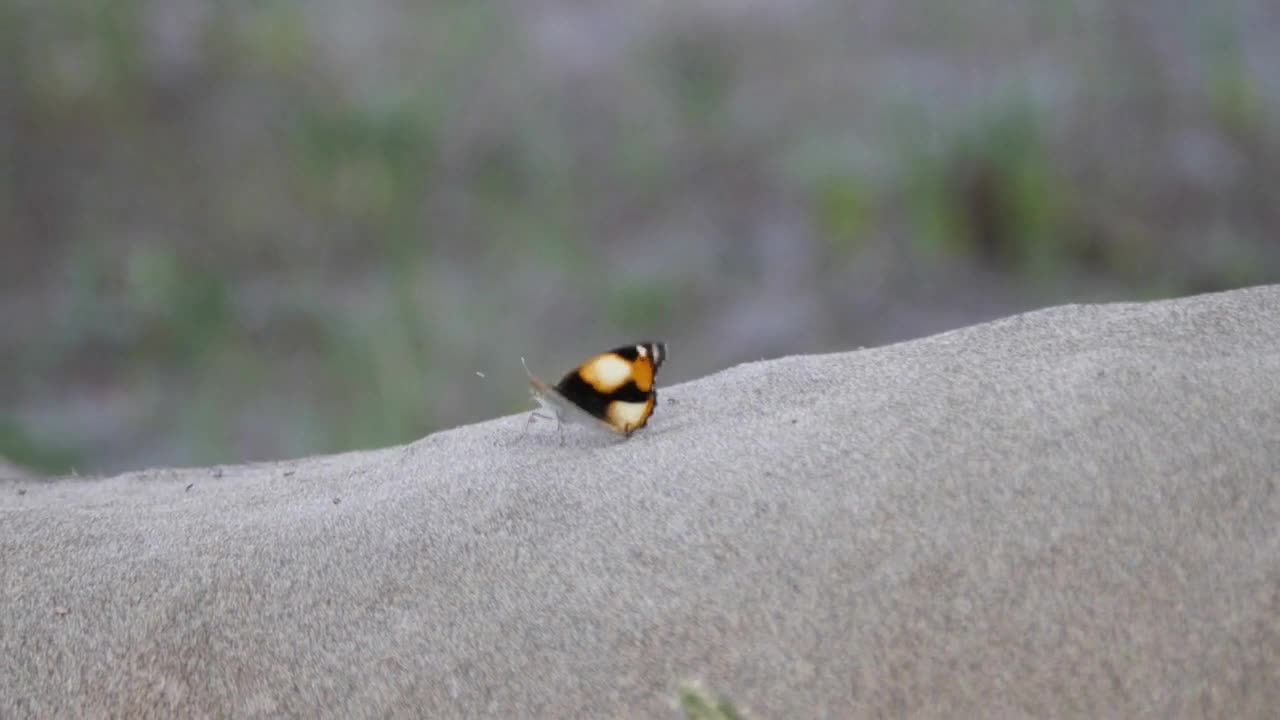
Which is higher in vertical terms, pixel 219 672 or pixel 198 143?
pixel 219 672

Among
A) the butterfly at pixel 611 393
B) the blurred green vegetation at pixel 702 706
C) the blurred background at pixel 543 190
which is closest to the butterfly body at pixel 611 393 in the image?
the butterfly at pixel 611 393

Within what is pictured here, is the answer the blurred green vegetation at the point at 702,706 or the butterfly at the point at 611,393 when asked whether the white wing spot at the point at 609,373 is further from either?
the blurred green vegetation at the point at 702,706

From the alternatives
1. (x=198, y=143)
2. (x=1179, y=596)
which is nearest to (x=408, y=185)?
(x=198, y=143)

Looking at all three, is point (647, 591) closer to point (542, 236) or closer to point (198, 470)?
point (198, 470)

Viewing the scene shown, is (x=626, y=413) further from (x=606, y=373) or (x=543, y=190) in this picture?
(x=543, y=190)

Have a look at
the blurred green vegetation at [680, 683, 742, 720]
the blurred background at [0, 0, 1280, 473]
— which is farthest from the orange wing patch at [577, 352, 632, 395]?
the blurred background at [0, 0, 1280, 473]

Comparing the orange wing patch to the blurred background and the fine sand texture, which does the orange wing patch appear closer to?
the fine sand texture
